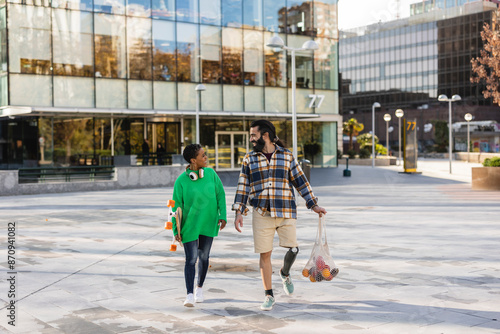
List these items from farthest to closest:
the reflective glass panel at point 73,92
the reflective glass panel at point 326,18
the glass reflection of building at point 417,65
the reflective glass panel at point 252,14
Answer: the glass reflection of building at point 417,65
the reflective glass panel at point 326,18
the reflective glass panel at point 252,14
the reflective glass panel at point 73,92

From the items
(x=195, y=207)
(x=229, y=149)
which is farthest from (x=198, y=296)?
(x=229, y=149)

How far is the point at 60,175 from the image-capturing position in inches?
978

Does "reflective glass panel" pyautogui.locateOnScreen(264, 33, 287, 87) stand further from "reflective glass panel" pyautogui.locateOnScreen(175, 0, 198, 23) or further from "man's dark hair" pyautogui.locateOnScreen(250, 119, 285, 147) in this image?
"man's dark hair" pyautogui.locateOnScreen(250, 119, 285, 147)

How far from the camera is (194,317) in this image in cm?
586

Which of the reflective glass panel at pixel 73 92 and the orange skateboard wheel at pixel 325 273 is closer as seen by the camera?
the orange skateboard wheel at pixel 325 273

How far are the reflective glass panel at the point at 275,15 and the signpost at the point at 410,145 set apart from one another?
10.4m

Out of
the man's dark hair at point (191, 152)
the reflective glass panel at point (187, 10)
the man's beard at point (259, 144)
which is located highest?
the reflective glass panel at point (187, 10)

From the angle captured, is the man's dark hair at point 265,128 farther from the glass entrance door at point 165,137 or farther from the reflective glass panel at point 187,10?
the reflective glass panel at point 187,10

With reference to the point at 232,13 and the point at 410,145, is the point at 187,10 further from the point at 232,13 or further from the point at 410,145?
the point at 410,145

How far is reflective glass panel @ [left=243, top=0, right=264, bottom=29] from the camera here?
37.8 meters

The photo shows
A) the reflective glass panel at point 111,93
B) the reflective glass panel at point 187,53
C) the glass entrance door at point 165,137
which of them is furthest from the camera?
the glass entrance door at point 165,137

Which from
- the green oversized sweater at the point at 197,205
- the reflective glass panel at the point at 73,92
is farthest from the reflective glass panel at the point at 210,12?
the green oversized sweater at the point at 197,205

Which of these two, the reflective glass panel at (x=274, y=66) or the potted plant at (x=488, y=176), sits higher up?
the reflective glass panel at (x=274, y=66)

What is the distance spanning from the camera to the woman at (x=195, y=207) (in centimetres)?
620
